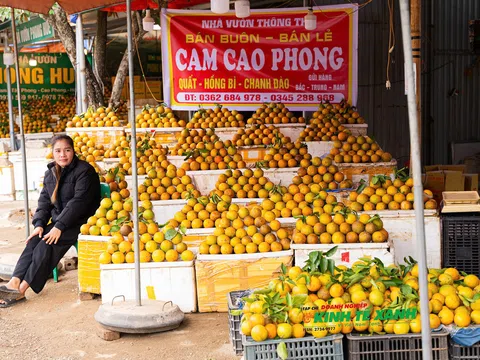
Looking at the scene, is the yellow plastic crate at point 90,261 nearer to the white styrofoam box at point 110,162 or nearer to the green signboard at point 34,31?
the white styrofoam box at point 110,162

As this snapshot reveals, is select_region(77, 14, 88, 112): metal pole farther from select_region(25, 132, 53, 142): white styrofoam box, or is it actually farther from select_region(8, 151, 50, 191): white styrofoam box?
select_region(25, 132, 53, 142): white styrofoam box

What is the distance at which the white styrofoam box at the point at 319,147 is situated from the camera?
25.2 feet

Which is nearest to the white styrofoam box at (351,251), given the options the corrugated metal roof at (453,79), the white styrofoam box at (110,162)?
the white styrofoam box at (110,162)

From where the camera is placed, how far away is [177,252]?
17.3 ft

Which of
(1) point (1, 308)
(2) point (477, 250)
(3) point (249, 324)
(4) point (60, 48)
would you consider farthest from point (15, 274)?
(4) point (60, 48)

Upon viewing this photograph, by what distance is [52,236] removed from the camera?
560 cm

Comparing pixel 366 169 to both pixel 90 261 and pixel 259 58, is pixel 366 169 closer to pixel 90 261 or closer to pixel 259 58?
pixel 259 58

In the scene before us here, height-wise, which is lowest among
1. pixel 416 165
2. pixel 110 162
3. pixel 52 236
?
pixel 52 236

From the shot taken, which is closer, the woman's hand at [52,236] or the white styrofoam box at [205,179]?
the woman's hand at [52,236]

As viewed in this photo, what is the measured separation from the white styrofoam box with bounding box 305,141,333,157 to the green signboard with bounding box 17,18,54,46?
5.08 metres

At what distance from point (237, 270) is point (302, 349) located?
69.6 inches

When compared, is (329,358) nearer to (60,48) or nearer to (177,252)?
(177,252)

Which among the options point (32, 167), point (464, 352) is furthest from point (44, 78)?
point (464, 352)

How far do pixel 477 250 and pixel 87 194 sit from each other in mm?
3431
